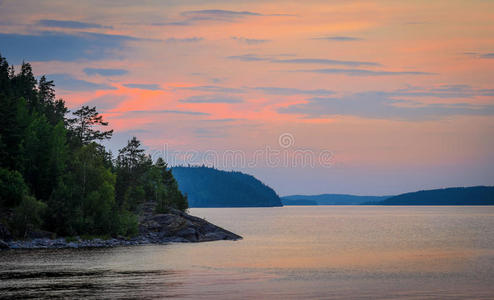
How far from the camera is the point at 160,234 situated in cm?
11744

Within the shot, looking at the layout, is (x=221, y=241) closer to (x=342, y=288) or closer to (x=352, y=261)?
(x=352, y=261)

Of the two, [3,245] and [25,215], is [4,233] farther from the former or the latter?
[3,245]

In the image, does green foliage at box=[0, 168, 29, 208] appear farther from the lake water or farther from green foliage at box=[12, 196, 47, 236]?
the lake water

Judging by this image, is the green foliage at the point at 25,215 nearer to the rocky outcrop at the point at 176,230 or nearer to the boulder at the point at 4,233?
the boulder at the point at 4,233

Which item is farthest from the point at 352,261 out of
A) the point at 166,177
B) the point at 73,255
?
the point at 166,177

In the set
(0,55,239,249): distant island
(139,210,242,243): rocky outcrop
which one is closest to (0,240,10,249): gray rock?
(0,55,239,249): distant island

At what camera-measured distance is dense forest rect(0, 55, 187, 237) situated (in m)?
100

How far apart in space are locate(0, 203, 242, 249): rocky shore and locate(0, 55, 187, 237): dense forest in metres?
2.60

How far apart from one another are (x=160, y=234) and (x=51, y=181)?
22990 mm

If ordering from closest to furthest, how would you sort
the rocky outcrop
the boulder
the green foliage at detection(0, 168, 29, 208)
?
the boulder → the green foliage at detection(0, 168, 29, 208) → the rocky outcrop

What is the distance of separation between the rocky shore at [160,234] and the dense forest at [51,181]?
102 inches

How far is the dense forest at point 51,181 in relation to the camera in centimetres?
10006

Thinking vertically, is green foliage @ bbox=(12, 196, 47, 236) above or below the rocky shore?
above

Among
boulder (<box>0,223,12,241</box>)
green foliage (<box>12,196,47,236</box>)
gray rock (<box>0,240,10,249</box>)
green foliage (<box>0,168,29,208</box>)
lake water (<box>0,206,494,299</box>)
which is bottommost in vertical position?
lake water (<box>0,206,494,299</box>)
